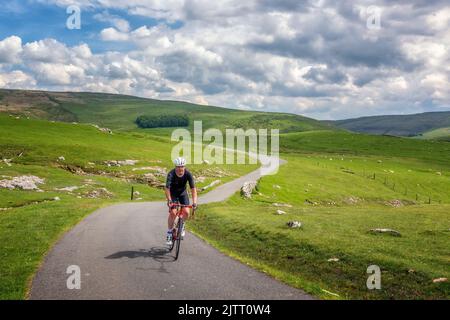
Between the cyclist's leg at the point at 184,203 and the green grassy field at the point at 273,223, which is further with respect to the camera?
the cyclist's leg at the point at 184,203

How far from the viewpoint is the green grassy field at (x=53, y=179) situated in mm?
18266

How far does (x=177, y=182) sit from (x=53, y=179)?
44.4 metres

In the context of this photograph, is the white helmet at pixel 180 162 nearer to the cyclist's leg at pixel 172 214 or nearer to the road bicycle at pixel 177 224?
the cyclist's leg at pixel 172 214

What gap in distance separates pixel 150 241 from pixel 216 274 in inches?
278

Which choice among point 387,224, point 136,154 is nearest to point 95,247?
point 387,224

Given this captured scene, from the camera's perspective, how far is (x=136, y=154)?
86.2 metres

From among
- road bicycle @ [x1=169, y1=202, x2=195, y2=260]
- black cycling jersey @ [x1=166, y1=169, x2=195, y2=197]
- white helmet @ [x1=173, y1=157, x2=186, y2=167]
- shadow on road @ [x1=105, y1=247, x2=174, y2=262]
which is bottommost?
shadow on road @ [x1=105, y1=247, x2=174, y2=262]

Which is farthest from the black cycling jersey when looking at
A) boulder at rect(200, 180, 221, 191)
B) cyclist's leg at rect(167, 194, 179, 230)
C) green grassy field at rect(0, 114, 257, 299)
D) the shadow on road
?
boulder at rect(200, 180, 221, 191)

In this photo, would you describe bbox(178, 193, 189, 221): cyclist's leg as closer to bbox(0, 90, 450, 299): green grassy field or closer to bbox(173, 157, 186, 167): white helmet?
bbox(173, 157, 186, 167): white helmet

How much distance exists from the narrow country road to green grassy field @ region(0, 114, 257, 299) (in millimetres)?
978

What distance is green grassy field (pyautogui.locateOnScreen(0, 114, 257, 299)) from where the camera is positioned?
18.3 meters

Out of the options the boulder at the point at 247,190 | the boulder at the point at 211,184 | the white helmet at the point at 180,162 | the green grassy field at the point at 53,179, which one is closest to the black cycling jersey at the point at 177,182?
the white helmet at the point at 180,162

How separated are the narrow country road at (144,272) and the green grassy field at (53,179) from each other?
98cm
